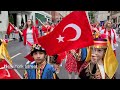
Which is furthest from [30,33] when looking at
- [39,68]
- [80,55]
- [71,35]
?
[71,35]

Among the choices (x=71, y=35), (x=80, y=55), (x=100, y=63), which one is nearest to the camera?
(x=71, y=35)

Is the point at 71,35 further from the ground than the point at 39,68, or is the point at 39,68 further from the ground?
the point at 71,35

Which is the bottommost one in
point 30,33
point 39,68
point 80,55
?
point 80,55

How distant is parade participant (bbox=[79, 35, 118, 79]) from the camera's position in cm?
289

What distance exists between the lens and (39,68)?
9.83 feet

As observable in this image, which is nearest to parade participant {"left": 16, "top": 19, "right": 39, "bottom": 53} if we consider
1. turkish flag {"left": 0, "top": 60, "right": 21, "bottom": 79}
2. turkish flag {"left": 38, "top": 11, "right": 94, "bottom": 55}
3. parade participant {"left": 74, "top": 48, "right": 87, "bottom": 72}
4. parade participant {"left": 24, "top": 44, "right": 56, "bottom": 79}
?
parade participant {"left": 74, "top": 48, "right": 87, "bottom": 72}

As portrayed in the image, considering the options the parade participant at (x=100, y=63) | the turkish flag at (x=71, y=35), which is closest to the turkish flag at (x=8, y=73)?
the turkish flag at (x=71, y=35)

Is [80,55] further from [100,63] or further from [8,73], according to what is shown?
[8,73]

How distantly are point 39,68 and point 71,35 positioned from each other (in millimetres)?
416

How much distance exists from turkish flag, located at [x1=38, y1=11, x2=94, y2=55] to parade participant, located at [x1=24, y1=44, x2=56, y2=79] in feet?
0.59

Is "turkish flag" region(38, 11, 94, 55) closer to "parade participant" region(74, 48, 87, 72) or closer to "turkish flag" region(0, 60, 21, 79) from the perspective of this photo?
"turkish flag" region(0, 60, 21, 79)
